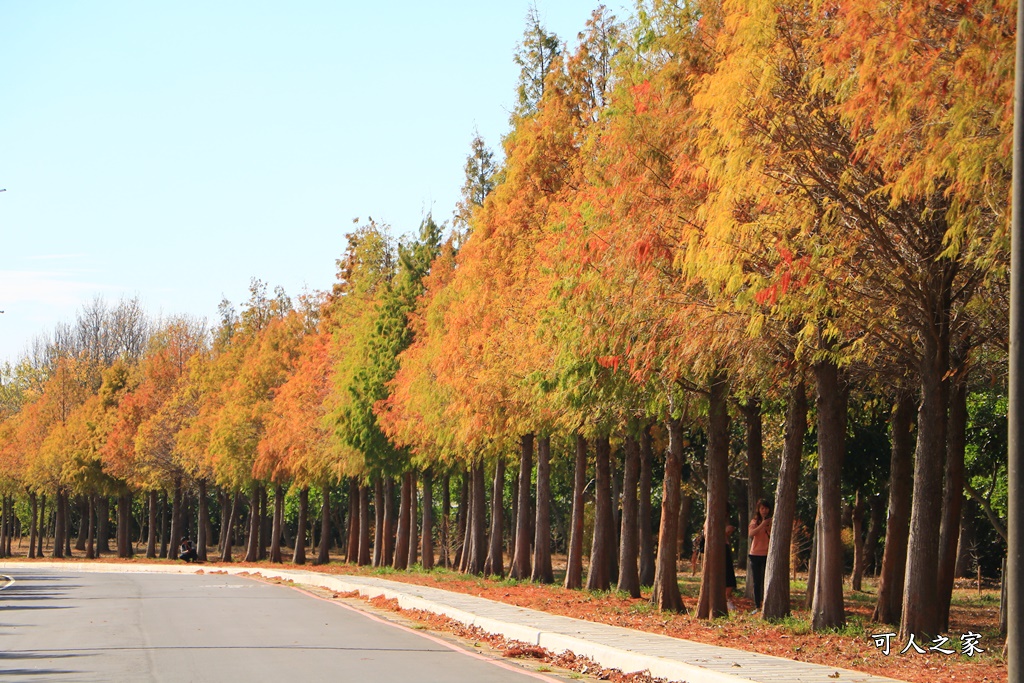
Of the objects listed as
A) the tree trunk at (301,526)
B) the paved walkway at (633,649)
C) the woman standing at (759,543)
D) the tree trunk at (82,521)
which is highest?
the woman standing at (759,543)

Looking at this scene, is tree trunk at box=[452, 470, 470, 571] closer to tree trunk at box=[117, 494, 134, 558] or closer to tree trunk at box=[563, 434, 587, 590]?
tree trunk at box=[563, 434, 587, 590]

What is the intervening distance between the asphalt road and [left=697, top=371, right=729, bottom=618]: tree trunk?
524cm

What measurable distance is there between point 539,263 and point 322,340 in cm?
3537

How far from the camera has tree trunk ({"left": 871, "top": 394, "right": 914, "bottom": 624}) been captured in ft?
66.1

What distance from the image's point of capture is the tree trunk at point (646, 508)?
29.1 meters

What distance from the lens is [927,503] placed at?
614 inches

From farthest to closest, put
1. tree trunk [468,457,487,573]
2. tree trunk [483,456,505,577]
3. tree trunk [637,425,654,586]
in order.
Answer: tree trunk [468,457,487,573] → tree trunk [483,456,505,577] → tree trunk [637,425,654,586]

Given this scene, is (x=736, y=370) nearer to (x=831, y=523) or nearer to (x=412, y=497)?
(x=831, y=523)

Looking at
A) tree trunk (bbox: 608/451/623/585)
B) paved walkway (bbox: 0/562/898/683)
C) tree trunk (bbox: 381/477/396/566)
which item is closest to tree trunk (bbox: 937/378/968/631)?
paved walkway (bbox: 0/562/898/683)

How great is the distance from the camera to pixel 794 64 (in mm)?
14242

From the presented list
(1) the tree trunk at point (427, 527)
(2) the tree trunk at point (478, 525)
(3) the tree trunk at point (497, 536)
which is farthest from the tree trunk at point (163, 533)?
(3) the tree trunk at point (497, 536)

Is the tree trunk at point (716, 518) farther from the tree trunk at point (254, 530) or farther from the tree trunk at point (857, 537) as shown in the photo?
the tree trunk at point (254, 530)

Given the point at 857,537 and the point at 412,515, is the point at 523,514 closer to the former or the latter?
the point at 857,537

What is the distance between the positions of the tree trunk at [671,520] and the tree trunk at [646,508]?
4.75 m
